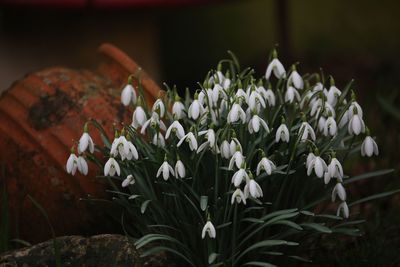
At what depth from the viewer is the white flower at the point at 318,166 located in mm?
2395

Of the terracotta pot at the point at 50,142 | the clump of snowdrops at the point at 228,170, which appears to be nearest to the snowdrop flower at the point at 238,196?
the clump of snowdrops at the point at 228,170

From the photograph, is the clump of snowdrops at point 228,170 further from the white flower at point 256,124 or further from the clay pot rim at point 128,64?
the clay pot rim at point 128,64

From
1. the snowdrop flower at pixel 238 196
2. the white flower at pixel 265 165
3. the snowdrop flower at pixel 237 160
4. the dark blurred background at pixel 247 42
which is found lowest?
the snowdrop flower at pixel 238 196

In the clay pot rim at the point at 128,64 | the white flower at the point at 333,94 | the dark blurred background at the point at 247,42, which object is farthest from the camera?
the dark blurred background at the point at 247,42

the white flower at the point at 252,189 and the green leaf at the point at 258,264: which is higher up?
the white flower at the point at 252,189

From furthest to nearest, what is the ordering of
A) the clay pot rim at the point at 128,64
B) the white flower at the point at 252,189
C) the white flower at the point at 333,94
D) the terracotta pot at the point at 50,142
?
1. the clay pot rim at the point at 128,64
2. the terracotta pot at the point at 50,142
3. the white flower at the point at 333,94
4. the white flower at the point at 252,189

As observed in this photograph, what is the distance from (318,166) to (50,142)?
1.06 m

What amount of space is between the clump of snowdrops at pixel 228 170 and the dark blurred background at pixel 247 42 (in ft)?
1.13

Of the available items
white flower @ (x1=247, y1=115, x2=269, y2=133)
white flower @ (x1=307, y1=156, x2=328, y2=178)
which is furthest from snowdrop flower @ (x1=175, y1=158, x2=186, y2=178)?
white flower @ (x1=307, y1=156, x2=328, y2=178)

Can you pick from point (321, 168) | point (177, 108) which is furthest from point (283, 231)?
point (177, 108)

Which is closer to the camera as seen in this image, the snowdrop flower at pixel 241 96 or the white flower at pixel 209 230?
the white flower at pixel 209 230

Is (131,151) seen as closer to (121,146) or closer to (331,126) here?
(121,146)

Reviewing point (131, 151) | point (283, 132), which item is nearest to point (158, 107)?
point (131, 151)

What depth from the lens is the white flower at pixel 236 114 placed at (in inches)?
95.8
